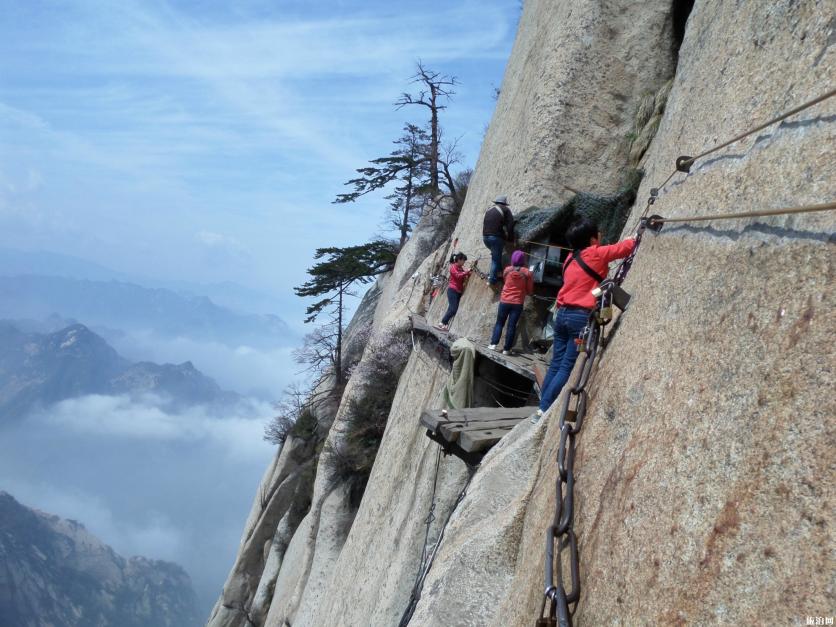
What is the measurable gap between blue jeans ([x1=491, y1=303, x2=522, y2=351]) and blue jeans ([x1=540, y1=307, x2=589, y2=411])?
3.04 meters

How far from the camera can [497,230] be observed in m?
9.88

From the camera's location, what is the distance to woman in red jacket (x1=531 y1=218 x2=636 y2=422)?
4855 mm

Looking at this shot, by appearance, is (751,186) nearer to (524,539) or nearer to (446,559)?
(524,539)

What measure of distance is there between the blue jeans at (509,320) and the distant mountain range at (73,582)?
143856mm

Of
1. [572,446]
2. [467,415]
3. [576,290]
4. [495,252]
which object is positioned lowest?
[572,446]

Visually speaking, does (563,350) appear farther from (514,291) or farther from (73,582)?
(73,582)

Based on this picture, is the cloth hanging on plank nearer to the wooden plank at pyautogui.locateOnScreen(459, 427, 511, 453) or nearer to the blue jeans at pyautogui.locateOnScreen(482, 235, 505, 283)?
the blue jeans at pyautogui.locateOnScreen(482, 235, 505, 283)

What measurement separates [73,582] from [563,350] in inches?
7097

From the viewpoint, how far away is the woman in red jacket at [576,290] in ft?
15.9

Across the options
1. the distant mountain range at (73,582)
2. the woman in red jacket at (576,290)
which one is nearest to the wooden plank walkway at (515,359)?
the woman in red jacket at (576,290)

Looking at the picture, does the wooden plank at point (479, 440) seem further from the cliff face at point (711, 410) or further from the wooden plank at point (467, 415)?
the cliff face at point (711, 410)

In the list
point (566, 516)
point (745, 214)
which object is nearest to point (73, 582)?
point (566, 516)

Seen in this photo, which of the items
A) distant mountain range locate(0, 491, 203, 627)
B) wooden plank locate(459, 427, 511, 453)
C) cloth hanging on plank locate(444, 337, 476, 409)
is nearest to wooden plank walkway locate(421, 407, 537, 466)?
wooden plank locate(459, 427, 511, 453)

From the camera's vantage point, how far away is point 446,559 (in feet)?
15.4
